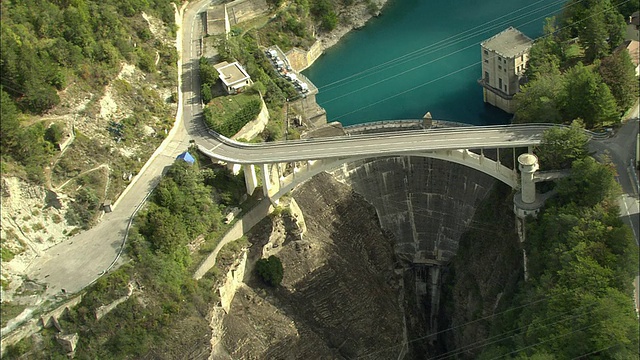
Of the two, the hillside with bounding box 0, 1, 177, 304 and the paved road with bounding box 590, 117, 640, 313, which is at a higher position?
the hillside with bounding box 0, 1, 177, 304

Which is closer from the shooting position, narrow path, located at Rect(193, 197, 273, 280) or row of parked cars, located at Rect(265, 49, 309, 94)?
narrow path, located at Rect(193, 197, 273, 280)

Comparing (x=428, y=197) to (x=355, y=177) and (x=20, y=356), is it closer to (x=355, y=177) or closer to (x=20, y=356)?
(x=355, y=177)

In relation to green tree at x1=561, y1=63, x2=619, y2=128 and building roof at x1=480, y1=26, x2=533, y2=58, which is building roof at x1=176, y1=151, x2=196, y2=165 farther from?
building roof at x1=480, y1=26, x2=533, y2=58

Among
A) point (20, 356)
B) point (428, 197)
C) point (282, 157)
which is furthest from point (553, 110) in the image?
point (20, 356)

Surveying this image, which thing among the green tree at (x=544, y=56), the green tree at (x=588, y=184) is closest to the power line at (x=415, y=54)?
the green tree at (x=544, y=56)

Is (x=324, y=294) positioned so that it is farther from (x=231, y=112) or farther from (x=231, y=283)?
(x=231, y=112)

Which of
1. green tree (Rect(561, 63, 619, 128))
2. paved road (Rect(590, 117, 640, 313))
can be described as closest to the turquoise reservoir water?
green tree (Rect(561, 63, 619, 128))
